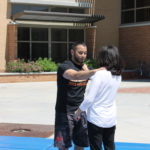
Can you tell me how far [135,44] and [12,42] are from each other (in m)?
9.07

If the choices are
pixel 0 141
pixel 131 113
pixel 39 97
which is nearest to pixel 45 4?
pixel 39 97

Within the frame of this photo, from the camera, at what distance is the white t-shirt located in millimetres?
3539

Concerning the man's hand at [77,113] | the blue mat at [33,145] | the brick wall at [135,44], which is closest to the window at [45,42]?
the brick wall at [135,44]

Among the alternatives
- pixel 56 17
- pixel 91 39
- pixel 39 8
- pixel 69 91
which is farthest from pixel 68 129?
pixel 91 39

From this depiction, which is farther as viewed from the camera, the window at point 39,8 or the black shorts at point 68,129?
the window at point 39,8

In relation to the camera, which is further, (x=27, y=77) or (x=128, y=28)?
(x=128, y=28)

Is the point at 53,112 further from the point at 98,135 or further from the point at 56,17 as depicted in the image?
the point at 56,17

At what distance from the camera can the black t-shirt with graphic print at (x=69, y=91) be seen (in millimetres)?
4020

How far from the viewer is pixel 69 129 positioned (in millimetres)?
4109

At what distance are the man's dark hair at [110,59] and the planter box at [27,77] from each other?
16107 mm

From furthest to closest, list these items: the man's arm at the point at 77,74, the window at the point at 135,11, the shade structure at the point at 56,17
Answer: the window at the point at 135,11
the shade structure at the point at 56,17
the man's arm at the point at 77,74

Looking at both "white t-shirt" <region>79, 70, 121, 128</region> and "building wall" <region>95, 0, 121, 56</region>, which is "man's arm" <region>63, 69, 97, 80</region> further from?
"building wall" <region>95, 0, 121, 56</region>

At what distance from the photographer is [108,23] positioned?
25.2 metres

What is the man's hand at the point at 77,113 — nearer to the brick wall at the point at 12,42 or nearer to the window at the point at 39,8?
the brick wall at the point at 12,42
